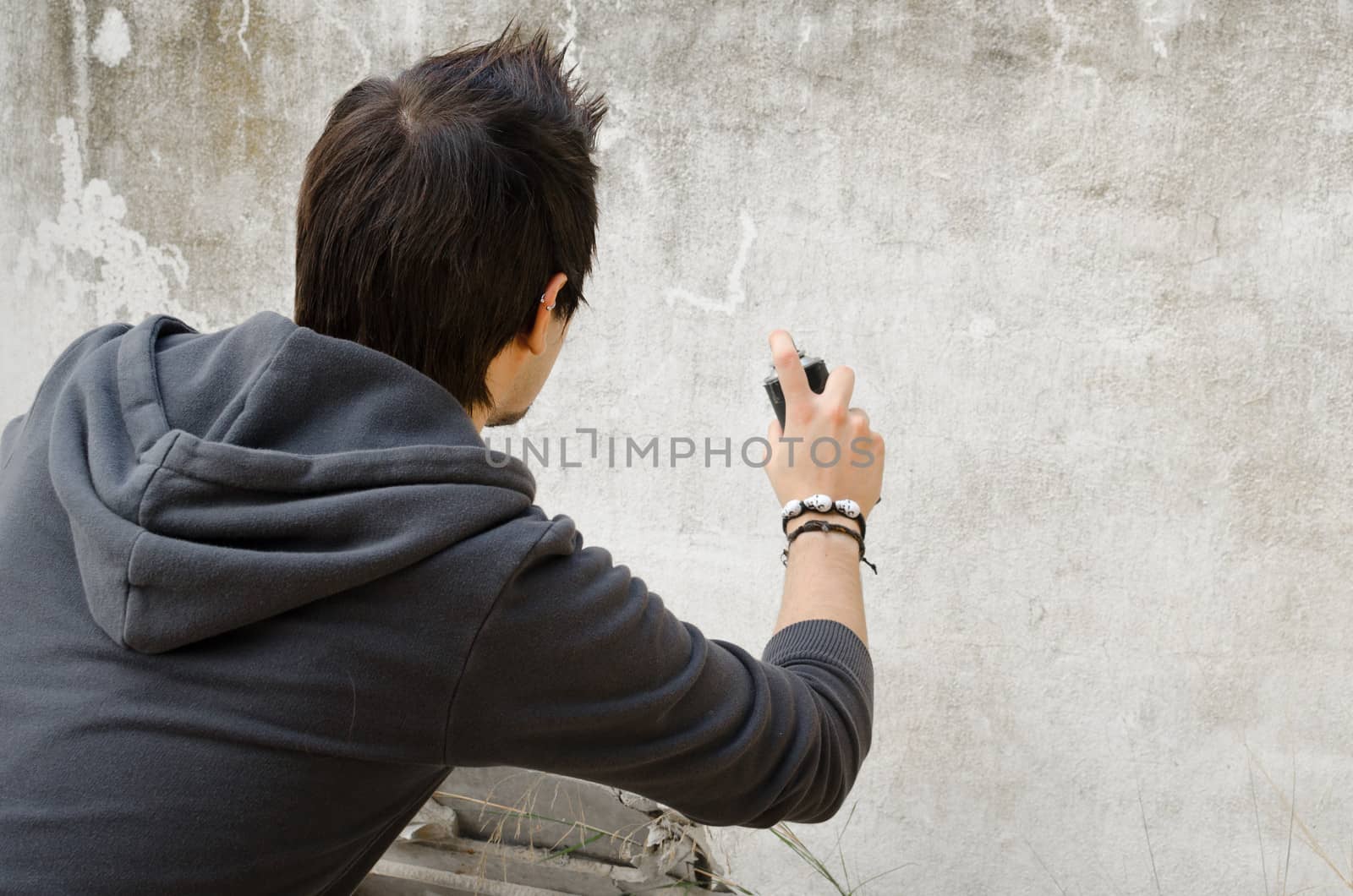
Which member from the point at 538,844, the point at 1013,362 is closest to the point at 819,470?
the point at 1013,362

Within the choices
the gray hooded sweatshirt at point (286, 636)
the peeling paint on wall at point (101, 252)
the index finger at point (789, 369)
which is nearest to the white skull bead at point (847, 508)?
the index finger at point (789, 369)

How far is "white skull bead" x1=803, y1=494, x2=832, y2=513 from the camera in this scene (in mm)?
1147

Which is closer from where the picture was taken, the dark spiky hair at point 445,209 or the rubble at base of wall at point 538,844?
the dark spiky hair at point 445,209

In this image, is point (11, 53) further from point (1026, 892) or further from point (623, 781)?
point (1026, 892)

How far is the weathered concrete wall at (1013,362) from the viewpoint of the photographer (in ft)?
6.01

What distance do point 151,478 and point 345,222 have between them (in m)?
0.31

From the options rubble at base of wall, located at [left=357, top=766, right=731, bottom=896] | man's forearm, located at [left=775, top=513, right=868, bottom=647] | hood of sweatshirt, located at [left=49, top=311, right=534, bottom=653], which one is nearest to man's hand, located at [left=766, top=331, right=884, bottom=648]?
man's forearm, located at [left=775, top=513, right=868, bottom=647]

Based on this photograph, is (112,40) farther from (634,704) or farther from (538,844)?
(634,704)

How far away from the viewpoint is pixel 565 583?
0.89 metres

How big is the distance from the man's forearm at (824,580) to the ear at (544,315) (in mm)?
332

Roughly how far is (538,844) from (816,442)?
159cm

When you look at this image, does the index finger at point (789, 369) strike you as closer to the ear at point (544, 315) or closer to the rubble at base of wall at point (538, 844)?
the ear at point (544, 315)

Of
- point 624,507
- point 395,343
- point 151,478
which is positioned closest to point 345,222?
point 395,343
